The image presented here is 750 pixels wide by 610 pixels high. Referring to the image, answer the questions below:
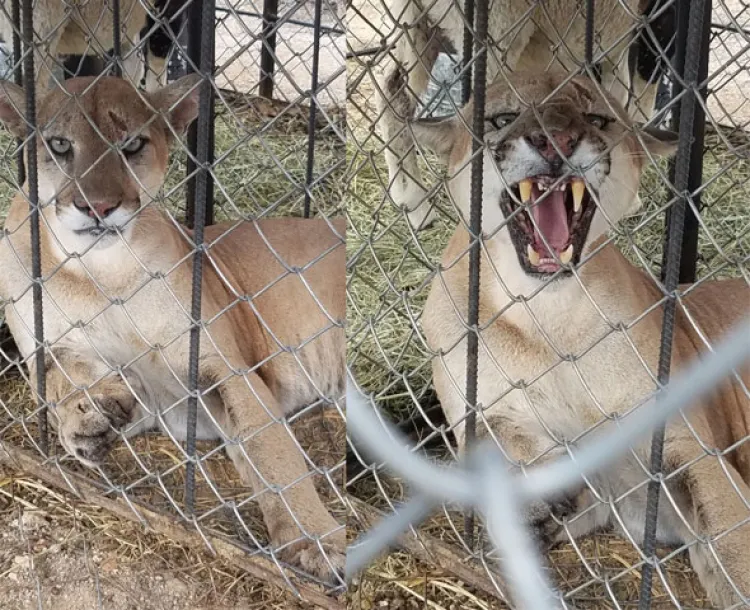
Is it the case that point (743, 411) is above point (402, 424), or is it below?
below

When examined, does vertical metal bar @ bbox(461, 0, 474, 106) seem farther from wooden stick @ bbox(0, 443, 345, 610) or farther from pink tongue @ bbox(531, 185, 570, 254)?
wooden stick @ bbox(0, 443, 345, 610)

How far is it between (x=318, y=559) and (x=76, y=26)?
2.82m

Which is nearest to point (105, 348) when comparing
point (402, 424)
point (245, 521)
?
point (245, 521)

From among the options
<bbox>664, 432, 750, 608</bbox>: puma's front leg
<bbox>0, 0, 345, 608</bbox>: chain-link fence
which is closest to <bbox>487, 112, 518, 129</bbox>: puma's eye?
<bbox>0, 0, 345, 608</bbox>: chain-link fence

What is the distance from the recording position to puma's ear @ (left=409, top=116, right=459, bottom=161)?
81.6 inches

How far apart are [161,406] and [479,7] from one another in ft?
4.62

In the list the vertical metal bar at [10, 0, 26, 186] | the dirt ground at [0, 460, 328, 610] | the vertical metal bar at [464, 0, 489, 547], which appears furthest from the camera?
the vertical metal bar at [10, 0, 26, 186]

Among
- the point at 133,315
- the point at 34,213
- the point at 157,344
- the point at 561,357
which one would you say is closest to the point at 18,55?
the point at 34,213

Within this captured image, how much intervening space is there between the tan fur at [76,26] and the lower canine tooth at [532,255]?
231 centimetres

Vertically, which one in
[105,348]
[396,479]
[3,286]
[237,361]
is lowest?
[396,479]

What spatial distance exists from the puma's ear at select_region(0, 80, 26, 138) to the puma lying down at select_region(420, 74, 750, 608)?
106 cm

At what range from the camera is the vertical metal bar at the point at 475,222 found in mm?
1677

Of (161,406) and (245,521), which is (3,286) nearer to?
(161,406)

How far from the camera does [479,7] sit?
1665 mm
